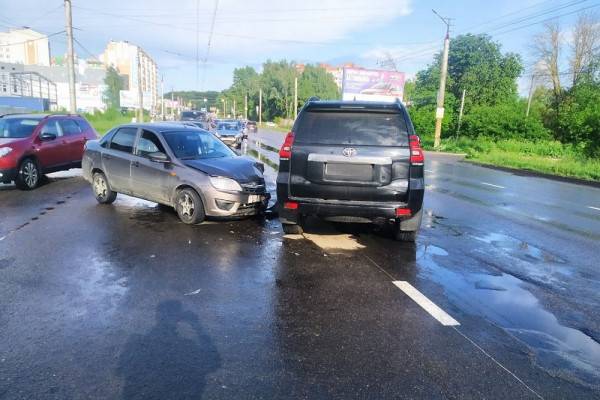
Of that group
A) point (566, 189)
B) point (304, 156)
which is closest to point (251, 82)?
point (566, 189)

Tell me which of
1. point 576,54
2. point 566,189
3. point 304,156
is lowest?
point 566,189

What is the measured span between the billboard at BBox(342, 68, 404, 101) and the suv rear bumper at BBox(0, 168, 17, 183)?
40.3m

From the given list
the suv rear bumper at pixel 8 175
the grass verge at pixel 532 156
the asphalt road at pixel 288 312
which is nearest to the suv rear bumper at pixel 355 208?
the asphalt road at pixel 288 312

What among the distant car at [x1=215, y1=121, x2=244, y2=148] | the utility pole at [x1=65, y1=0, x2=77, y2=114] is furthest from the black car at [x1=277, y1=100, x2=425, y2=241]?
the utility pole at [x1=65, y1=0, x2=77, y2=114]

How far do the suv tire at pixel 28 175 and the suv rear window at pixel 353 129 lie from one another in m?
7.79

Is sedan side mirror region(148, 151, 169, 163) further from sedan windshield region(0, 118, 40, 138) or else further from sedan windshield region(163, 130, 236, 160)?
sedan windshield region(0, 118, 40, 138)

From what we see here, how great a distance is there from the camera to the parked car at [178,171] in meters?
7.47

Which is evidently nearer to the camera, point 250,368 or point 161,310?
point 250,368

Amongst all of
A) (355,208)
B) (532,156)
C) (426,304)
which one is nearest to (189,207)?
(355,208)

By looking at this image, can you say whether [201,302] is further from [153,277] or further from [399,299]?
[399,299]

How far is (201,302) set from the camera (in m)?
4.45

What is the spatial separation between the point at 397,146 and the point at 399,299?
2.11 metres

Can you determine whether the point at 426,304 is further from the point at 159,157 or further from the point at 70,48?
the point at 70,48

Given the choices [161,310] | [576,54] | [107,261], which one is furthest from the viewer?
[576,54]
